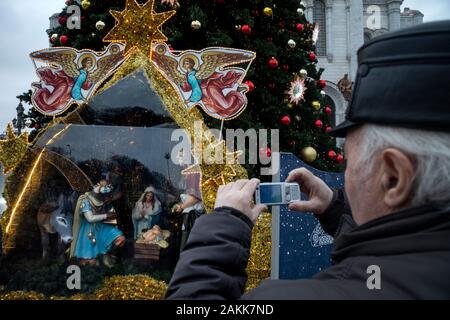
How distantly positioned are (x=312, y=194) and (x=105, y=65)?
7.91 ft

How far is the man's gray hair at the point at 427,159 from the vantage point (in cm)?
81

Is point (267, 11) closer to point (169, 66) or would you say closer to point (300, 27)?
point (300, 27)

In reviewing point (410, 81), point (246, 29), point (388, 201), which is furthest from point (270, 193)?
point (246, 29)

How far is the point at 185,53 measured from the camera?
321 centimetres

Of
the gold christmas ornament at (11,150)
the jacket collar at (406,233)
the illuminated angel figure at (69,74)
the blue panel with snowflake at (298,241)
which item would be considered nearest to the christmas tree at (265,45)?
the illuminated angel figure at (69,74)

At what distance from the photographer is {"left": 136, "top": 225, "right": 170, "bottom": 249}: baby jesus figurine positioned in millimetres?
2973

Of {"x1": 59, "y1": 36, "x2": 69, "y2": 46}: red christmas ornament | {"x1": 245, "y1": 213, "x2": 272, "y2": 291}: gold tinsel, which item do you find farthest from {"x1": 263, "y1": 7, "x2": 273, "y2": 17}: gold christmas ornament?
{"x1": 245, "y1": 213, "x2": 272, "y2": 291}: gold tinsel

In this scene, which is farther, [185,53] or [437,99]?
[185,53]

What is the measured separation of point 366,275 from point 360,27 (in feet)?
80.1

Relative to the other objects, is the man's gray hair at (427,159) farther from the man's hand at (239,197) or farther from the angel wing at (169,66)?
the angel wing at (169,66)

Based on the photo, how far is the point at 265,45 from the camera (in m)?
5.23

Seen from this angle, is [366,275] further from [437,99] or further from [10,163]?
[10,163]
